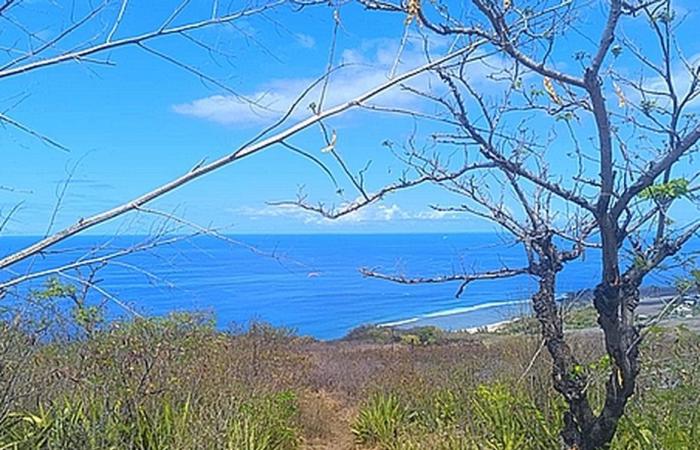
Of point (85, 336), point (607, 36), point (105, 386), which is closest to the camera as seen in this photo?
point (607, 36)

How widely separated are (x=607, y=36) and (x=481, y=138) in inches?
25.2

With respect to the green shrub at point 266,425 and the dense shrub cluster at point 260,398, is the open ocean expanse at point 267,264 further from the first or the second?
the green shrub at point 266,425

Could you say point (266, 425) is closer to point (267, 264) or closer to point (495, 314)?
point (495, 314)

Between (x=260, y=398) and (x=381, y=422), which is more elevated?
(x=260, y=398)

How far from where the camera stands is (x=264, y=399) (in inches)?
237

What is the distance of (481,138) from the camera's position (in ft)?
9.82

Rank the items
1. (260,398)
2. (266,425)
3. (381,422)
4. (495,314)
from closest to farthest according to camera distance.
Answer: (266,425)
(260,398)
(381,422)
(495,314)

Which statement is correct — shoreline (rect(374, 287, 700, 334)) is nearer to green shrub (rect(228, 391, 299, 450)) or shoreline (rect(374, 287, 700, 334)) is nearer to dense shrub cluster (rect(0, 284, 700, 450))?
dense shrub cluster (rect(0, 284, 700, 450))

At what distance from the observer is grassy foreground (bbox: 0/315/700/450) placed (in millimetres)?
4113

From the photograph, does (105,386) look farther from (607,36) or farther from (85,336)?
(607,36)

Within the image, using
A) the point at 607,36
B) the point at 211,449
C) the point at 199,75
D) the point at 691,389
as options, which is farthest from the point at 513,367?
the point at 199,75

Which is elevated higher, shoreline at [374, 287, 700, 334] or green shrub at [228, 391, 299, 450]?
shoreline at [374, 287, 700, 334]

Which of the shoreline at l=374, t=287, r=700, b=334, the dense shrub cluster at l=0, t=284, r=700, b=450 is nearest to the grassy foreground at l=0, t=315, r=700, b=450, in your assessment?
the dense shrub cluster at l=0, t=284, r=700, b=450

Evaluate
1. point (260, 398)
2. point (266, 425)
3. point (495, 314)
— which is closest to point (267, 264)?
point (266, 425)
